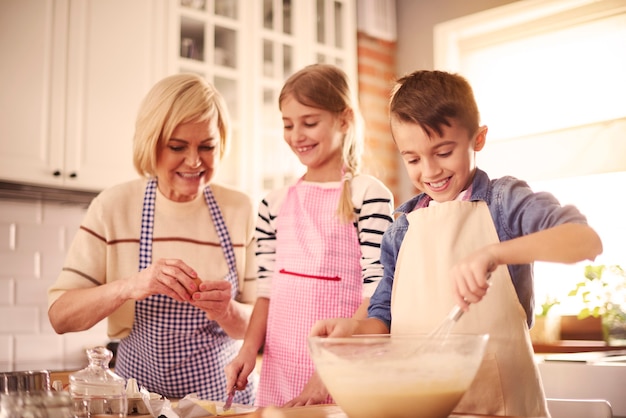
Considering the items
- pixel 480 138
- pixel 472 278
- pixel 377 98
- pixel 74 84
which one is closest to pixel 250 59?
pixel 74 84

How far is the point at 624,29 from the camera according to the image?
375 centimetres

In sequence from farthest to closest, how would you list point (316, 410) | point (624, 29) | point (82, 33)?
point (624, 29) → point (82, 33) → point (316, 410)

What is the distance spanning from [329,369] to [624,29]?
11.2 feet

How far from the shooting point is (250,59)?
3568 millimetres

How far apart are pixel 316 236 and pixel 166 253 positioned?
0.40 metres

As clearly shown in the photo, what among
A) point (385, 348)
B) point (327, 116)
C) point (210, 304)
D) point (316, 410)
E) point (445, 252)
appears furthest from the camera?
point (327, 116)

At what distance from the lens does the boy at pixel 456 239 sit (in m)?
1.19

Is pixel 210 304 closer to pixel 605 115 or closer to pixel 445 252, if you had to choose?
pixel 445 252

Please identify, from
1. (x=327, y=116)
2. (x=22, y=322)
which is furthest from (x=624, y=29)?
(x=22, y=322)

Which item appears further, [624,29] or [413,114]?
[624,29]

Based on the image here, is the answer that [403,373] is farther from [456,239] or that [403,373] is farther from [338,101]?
[338,101]

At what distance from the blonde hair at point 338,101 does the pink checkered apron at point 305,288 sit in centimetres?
5

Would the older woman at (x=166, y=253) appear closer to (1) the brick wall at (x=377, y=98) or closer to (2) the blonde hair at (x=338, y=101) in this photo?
(2) the blonde hair at (x=338, y=101)

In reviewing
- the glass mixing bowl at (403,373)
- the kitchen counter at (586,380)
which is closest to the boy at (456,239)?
the glass mixing bowl at (403,373)
